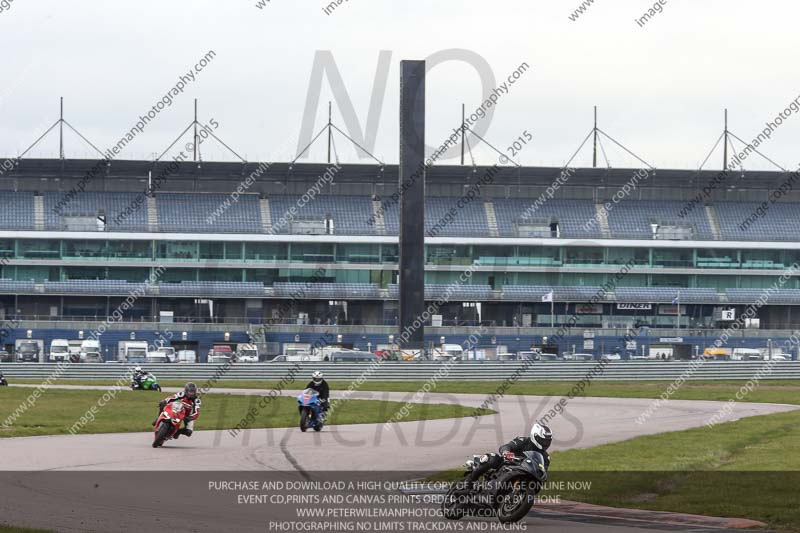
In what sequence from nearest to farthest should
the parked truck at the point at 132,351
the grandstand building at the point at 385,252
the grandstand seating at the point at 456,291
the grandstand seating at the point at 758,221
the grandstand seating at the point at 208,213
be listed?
1. the parked truck at the point at 132,351
2. the grandstand building at the point at 385,252
3. the grandstand seating at the point at 456,291
4. the grandstand seating at the point at 208,213
5. the grandstand seating at the point at 758,221

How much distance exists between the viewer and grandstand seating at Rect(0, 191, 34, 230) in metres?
93.6

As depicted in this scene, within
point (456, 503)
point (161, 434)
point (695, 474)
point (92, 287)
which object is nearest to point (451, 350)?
point (92, 287)

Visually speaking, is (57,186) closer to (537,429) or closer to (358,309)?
(358,309)

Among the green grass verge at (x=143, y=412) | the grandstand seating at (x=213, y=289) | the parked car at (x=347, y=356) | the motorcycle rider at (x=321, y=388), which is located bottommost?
the green grass verge at (x=143, y=412)

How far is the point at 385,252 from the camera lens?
95.9m

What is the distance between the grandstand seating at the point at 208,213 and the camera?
95.6 metres

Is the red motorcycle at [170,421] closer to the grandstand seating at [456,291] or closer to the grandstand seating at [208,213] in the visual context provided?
the grandstand seating at [456,291]

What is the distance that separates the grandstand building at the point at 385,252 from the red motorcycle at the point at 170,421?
6171 cm

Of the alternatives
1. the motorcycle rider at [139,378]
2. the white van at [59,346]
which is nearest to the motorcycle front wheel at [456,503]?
the motorcycle rider at [139,378]

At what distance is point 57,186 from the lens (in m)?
98.0

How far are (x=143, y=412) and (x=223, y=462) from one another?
14807mm

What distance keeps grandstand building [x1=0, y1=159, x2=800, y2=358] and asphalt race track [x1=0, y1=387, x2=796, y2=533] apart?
54582 millimetres

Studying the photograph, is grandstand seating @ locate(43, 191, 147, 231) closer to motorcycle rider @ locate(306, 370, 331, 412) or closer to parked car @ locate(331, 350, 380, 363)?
parked car @ locate(331, 350, 380, 363)

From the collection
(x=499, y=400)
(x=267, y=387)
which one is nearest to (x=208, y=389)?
(x=267, y=387)
